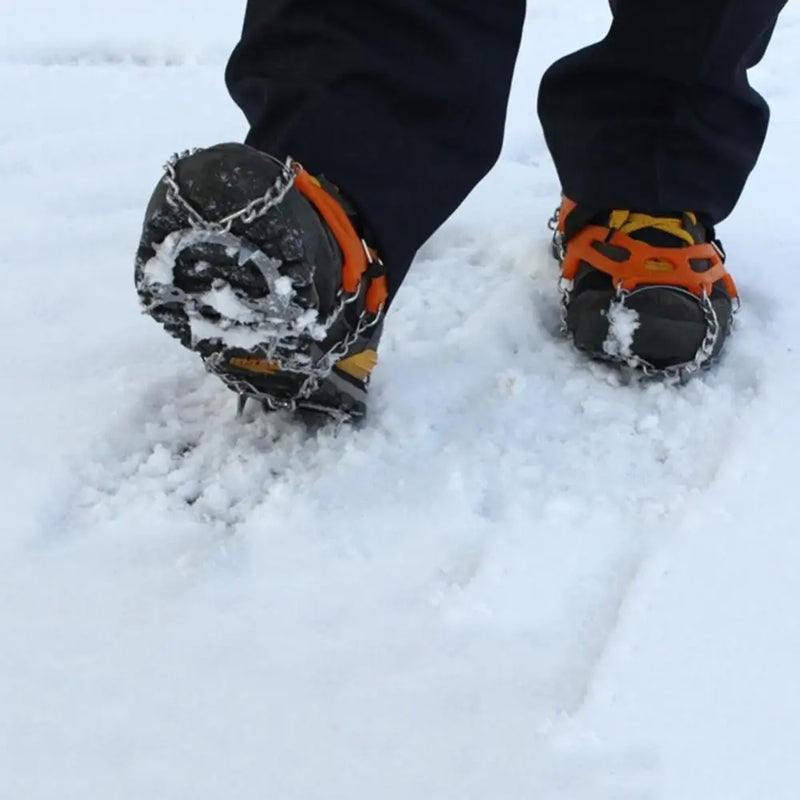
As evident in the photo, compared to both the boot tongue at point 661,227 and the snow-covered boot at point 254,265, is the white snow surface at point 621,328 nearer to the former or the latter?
the boot tongue at point 661,227

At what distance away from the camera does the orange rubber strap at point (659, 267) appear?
1.03 metres

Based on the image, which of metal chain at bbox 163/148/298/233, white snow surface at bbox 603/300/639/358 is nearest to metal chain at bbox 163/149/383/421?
metal chain at bbox 163/148/298/233

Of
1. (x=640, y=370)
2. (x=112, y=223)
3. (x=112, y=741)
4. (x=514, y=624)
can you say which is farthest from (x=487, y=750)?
(x=112, y=223)

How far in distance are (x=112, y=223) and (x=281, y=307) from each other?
2.21 ft

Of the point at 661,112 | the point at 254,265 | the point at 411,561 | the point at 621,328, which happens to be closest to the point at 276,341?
the point at 254,265

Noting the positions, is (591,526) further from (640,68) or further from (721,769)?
(640,68)

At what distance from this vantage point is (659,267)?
1.04 metres

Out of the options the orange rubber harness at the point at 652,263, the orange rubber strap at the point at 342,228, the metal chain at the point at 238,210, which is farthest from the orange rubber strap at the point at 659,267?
the metal chain at the point at 238,210

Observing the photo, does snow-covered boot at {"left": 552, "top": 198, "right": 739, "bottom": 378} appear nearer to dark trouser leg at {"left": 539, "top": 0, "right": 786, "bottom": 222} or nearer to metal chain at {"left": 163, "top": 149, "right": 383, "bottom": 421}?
dark trouser leg at {"left": 539, "top": 0, "right": 786, "bottom": 222}

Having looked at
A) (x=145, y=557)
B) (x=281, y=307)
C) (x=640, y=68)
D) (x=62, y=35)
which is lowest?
(x=62, y=35)

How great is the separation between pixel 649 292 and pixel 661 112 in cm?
20

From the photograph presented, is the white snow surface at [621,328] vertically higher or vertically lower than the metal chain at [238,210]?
lower

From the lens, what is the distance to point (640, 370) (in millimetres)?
1052

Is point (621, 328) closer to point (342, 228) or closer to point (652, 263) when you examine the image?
point (652, 263)
